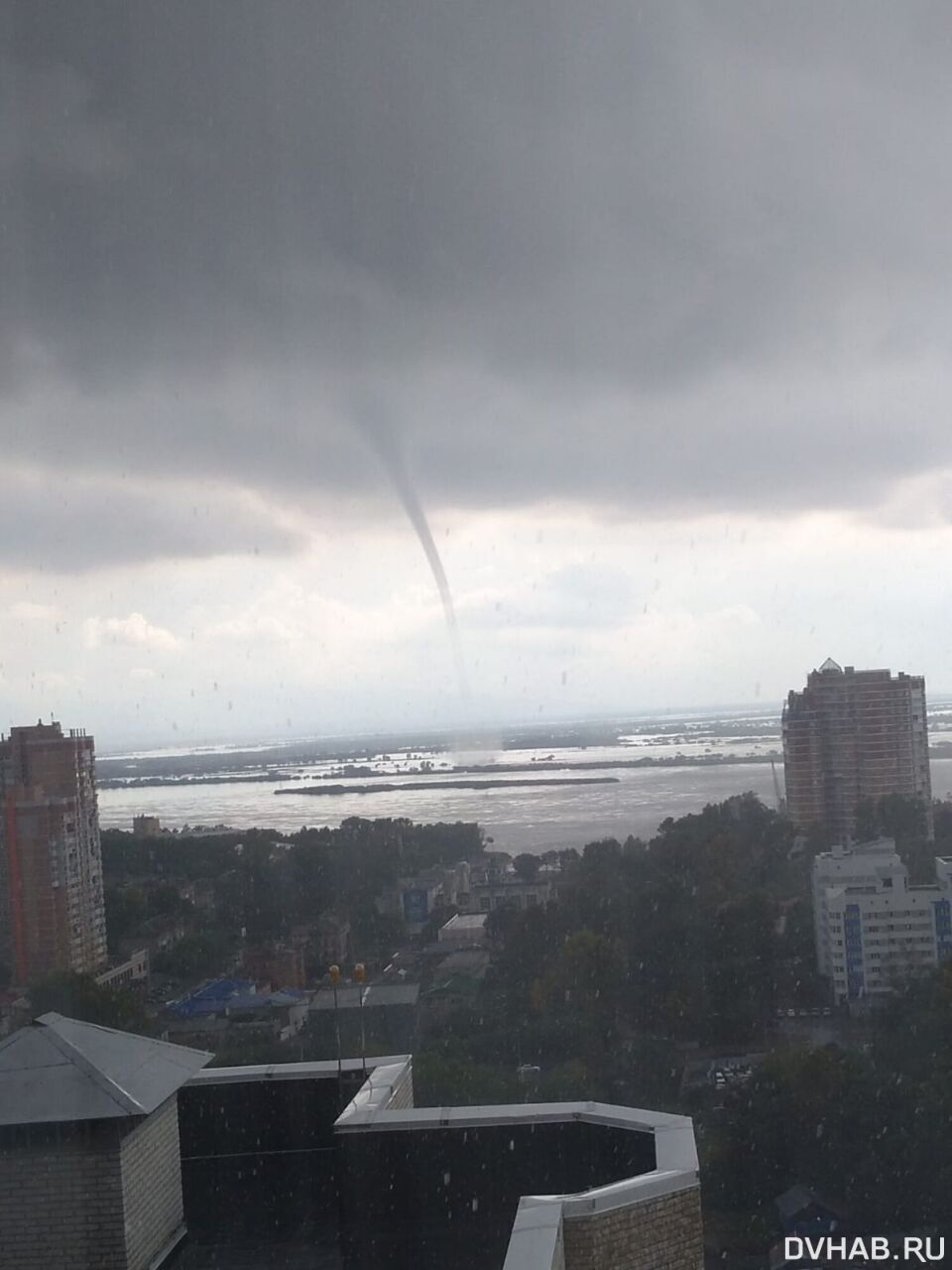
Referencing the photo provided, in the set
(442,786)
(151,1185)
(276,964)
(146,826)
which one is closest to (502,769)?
(442,786)

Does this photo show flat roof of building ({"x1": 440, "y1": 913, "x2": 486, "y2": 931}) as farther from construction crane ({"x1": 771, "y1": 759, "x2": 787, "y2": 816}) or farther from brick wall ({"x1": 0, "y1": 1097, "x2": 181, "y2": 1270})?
brick wall ({"x1": 0, "y1": 1097, "x2": 181, "y2": 1270})

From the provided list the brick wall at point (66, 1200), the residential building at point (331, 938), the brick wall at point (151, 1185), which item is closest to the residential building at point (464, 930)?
the residential building at point (331, 938)

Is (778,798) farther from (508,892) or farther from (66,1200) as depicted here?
(66,1200)

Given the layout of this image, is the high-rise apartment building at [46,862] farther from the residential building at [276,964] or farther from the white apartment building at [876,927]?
the white apartment building at [876,927]

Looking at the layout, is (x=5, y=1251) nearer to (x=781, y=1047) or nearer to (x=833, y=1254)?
(x=833, y=1254)

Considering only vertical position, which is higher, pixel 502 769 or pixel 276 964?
pixel 276 964

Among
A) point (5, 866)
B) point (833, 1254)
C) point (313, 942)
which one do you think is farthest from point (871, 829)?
point (5, 866)
